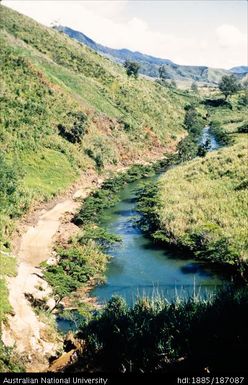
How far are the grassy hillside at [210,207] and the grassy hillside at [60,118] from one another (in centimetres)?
1485

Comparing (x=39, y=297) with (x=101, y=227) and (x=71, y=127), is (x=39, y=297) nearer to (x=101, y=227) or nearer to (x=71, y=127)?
(x=101, y=227)

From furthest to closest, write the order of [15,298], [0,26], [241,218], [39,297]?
[0,26], [241,218], [39,297], [15,298]

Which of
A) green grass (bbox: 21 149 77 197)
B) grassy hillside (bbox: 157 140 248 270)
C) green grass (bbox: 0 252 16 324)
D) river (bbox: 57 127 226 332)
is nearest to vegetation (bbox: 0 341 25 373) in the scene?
green grass (bbox: 0 252 16 324)

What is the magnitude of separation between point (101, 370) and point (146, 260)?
58.8ft

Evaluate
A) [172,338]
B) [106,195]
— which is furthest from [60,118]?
[172,338]

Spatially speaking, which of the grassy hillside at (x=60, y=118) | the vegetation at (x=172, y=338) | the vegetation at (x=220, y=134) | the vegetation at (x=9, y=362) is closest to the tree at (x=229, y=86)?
the vegetation at (x=220, y=134)

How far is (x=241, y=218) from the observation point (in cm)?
3969

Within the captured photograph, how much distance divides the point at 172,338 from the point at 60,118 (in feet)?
197

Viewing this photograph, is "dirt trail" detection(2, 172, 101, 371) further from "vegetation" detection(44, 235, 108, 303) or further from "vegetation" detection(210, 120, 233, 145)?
"vegetation" detection(210, 120, 233, 145)

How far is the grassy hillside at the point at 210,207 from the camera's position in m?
35.4

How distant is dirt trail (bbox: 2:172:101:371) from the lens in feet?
75.8

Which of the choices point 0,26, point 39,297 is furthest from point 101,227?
point 0,26

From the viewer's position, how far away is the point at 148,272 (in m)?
34.6

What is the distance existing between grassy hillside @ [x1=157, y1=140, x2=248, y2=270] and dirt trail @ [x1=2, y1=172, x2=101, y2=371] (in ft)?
38.1
